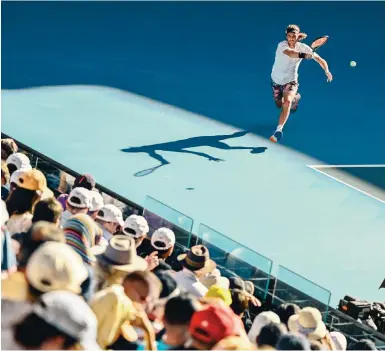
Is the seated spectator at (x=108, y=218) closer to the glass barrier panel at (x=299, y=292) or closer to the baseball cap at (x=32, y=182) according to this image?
the baseball cap at (x=32, y=182)

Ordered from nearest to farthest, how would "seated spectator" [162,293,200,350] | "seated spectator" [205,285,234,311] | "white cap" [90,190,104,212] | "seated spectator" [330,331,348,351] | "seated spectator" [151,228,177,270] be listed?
"seated spectator" [162,293,200,350] < "seated spectator" [205,285,234,311] < "seated spectator" [330,331,348,351] < "white cap" [90,190,104,212] < "seated spectator" [151,228,177,270]

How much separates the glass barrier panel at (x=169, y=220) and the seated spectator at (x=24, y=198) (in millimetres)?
2630

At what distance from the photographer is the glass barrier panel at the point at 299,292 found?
10578 mm

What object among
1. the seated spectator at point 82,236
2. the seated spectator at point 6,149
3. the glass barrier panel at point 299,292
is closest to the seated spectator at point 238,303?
the seated spectator at point 82,236

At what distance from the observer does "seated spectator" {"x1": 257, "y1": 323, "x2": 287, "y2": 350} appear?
22.7 ft

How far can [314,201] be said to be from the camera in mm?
15133

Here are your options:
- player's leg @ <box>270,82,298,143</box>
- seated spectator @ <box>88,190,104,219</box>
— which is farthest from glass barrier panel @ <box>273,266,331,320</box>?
→ player's leg @ <box>270,82,298,143</box>

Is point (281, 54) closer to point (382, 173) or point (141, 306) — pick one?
point (382, 173)

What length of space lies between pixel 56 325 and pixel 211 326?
108 cm

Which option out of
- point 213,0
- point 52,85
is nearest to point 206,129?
point 52,85

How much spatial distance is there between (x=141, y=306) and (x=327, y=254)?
23.8ft

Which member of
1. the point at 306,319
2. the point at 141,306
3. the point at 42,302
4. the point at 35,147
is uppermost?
the point at 42,302

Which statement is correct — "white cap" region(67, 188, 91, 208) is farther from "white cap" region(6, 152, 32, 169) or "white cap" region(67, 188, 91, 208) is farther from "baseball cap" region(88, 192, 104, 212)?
"white cap" region(6, 152, 32, 169)

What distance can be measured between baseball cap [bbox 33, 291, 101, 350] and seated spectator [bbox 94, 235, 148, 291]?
1.56m
